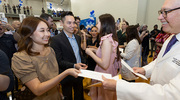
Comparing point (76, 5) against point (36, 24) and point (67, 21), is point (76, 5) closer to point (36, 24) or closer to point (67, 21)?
point (67, 21)

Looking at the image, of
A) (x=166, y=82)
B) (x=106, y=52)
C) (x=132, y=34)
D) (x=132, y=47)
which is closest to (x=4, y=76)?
(x=106, y=52)

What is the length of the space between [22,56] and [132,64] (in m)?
2.37

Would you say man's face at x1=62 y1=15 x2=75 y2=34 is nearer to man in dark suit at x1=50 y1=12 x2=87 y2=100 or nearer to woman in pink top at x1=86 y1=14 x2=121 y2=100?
man in dark suit at x1=50 y1=12 x2=87 y2=100

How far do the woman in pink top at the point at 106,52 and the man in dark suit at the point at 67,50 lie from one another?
1.07 ft

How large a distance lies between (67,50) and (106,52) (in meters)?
0.71

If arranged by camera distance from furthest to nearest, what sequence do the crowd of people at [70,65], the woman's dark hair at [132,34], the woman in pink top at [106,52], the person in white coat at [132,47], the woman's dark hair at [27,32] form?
the woman's dark hair at [132,34] → the person in white coat at [132,47] → the woman in pink top at [106,52] → the woman's dark hair at [27,32] → the crowd of people at [70,65]

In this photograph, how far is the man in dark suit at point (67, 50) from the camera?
5.47 ft

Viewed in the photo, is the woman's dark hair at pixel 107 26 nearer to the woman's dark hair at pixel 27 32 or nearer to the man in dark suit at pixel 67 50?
the man in dark suit at pixel 67 50

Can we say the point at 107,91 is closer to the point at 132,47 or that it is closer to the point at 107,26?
the point at 107,26

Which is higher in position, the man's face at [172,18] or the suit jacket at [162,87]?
the man's face at [172,18]

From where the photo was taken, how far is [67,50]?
172 centimetres

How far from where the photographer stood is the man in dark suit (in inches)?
65.6

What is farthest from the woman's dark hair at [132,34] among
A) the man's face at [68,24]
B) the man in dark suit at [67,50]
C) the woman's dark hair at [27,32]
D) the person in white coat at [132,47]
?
the woman's dark hair at [27,32]

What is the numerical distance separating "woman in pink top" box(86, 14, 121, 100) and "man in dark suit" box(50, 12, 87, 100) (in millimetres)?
327
